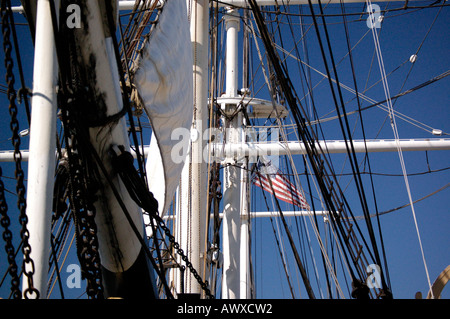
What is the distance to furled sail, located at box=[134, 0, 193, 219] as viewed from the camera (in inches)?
195

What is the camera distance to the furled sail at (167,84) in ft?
16.3

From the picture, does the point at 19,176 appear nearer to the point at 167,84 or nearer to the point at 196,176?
the point at 167,84

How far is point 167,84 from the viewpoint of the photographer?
5.24 metres

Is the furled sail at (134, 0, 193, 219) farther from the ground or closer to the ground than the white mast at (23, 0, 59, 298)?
farther from the ground

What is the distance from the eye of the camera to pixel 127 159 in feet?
13.1

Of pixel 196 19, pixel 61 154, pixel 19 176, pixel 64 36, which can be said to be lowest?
pixel 19 176

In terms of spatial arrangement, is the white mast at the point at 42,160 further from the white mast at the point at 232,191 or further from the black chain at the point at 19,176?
the white mast at the point at 232,191

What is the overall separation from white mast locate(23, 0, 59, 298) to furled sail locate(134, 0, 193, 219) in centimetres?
152

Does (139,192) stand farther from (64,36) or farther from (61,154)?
(64,36)

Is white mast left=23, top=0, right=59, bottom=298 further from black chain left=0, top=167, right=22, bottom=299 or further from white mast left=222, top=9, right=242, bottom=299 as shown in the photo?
white mast left=222, top=9, right=242, bottom=299

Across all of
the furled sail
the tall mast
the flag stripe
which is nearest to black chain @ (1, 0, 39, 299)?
the furled sail

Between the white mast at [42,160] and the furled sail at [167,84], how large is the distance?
1.52 metres

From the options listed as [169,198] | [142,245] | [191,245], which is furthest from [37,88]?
[191,245]

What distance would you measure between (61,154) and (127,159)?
1.52 feet
